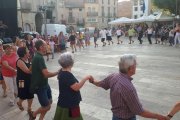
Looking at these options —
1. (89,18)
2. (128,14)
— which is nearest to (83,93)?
(89,18)

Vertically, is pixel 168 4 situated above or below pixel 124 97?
above

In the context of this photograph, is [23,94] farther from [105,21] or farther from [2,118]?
[105,21]

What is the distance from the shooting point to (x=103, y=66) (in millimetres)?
12742

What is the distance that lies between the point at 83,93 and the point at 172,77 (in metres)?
3.48

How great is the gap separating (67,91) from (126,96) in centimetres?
101

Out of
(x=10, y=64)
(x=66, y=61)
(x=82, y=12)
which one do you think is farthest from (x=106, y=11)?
(x=66, y=61)

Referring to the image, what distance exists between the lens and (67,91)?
397cm

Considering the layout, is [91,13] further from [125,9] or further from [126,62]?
[126,62]

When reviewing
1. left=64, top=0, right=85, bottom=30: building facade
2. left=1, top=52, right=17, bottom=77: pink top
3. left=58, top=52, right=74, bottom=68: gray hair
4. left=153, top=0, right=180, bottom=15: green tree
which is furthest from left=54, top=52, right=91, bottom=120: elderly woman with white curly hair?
left=64, top=0, right=85, bottom=30: building facade

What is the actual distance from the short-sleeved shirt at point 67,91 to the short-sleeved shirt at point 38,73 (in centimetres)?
107

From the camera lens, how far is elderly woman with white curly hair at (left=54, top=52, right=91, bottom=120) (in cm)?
393

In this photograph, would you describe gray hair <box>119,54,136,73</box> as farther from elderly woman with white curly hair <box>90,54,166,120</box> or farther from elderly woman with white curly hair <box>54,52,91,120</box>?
elderly woman with white curly hair <box>54,52,91,120</box>

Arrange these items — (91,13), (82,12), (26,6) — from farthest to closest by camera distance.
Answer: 1. (91,13)
2. (82,12)
3. (26,6)

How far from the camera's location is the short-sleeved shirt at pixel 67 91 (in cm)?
392
